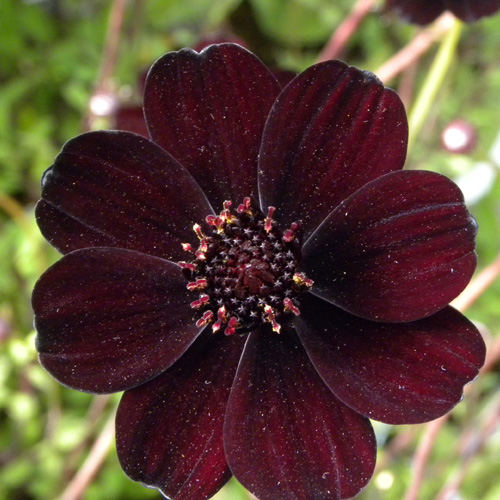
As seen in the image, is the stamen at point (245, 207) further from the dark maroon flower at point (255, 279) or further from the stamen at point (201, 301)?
the stamen at point (201, 301)

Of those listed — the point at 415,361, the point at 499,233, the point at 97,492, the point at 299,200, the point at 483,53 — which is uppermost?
the point at 483,53

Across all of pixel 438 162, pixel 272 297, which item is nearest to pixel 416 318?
pixel 272 297

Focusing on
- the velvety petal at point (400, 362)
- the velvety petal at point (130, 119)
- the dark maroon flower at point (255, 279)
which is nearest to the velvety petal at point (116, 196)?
the dark maroon flower at point (255, 279)

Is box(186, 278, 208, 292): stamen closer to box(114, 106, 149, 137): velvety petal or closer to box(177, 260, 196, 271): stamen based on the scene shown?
box(177, 260, 196, 271): stamen

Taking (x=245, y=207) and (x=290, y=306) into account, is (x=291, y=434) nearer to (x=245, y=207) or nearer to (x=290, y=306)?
(x=290, y=306)

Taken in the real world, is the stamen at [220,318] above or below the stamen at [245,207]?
below

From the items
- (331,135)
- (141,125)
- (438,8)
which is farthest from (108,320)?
(438,8)

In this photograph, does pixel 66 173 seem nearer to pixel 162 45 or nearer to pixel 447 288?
pixel 447 288
